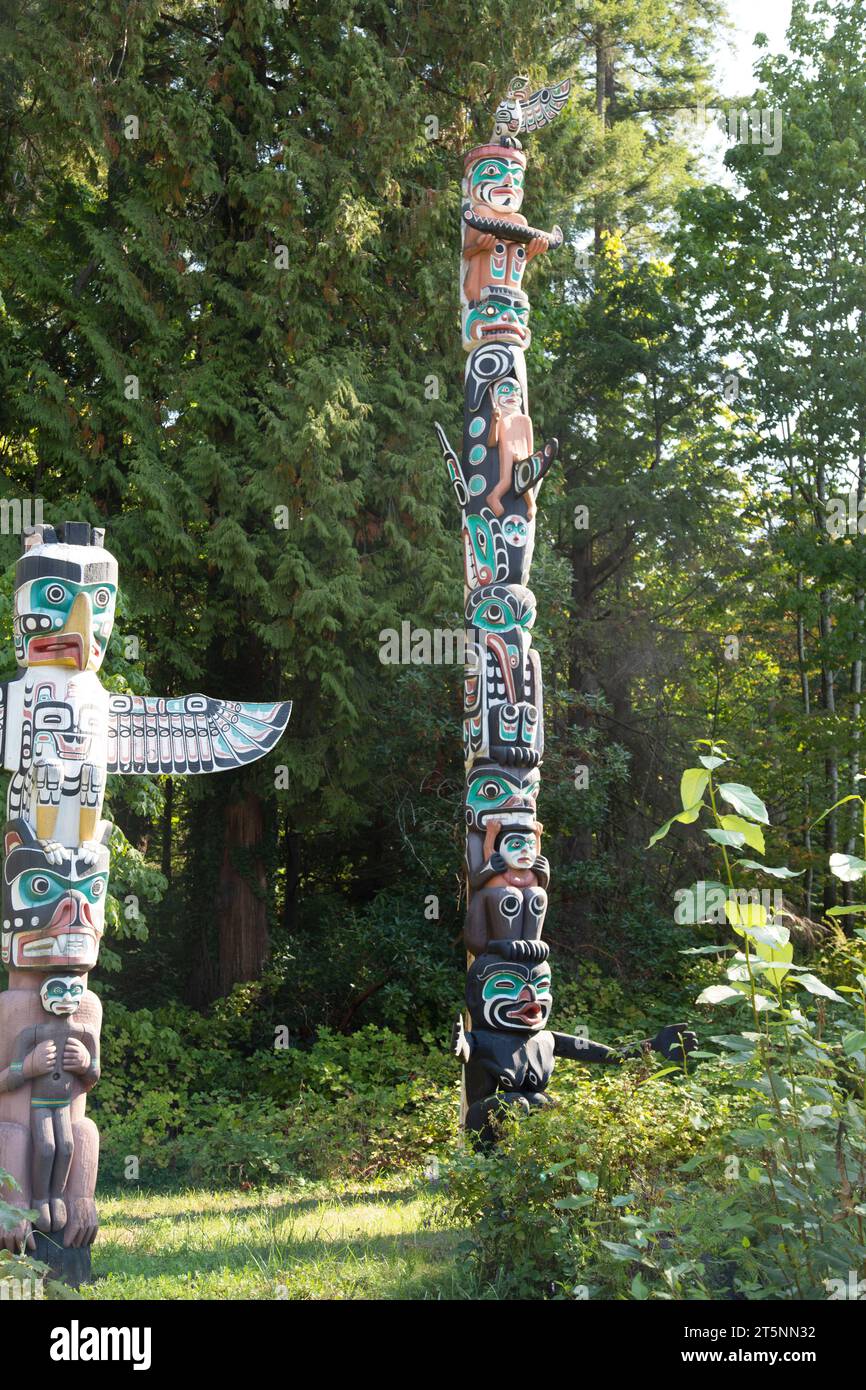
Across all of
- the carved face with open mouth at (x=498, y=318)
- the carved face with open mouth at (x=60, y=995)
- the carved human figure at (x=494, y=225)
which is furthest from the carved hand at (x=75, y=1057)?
the carved human figure at (x=494, y=225)

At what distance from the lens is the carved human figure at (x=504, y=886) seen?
7707 mm

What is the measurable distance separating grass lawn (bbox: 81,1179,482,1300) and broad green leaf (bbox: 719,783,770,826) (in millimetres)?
2800

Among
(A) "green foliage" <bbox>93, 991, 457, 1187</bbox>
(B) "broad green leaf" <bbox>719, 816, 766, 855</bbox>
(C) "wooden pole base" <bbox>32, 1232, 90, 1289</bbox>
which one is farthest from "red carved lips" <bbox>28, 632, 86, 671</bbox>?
(A) "green foliage" <bbox>93, 991, 457, 1187</bbox>

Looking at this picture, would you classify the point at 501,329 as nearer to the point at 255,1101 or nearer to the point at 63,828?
the point at 63,828

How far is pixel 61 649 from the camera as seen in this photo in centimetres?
664

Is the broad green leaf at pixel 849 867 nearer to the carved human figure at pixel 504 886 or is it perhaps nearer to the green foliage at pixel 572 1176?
the green foliage at pixel 572 1176

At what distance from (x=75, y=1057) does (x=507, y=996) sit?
252 cm

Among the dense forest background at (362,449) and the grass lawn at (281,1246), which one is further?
the dense forest background at (362,449)

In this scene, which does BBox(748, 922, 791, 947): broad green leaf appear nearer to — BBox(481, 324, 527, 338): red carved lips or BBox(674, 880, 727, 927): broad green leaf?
BBox(674, 880, 727, 927): broad green leaf

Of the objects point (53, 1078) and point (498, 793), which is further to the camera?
point (498, 793)

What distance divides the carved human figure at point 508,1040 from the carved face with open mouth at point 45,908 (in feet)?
7.34

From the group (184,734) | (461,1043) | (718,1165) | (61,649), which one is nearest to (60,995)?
(184,734)

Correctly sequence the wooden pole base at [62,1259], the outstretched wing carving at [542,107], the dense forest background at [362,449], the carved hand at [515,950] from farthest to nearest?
the dense forest background at [362,449] < the outstretched wing carving at [542,107] < the carved hand at [515,950] < the wooden pole base at [62,1259]

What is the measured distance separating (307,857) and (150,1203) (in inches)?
301
